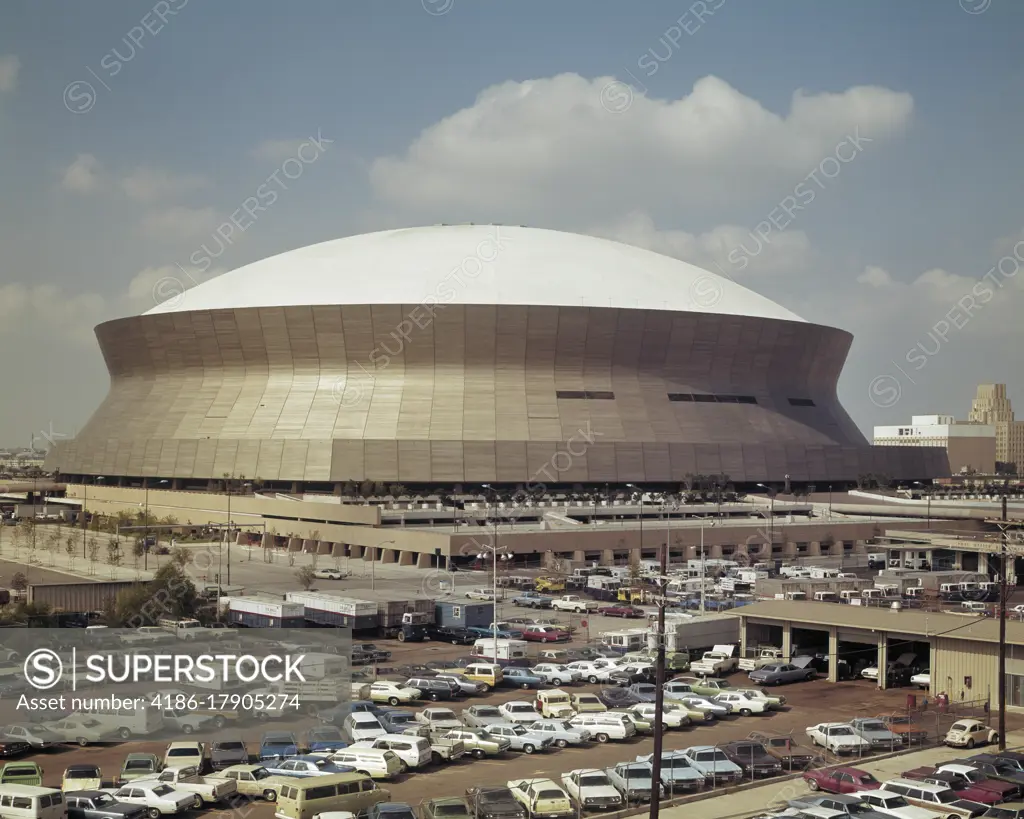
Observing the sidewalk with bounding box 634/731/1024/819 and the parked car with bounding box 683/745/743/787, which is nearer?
the sidewalk with bounding box 634/731/1024/819

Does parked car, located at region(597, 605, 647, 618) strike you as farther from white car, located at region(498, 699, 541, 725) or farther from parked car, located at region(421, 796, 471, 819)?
parked car, located at region(421, 796, 471, 819)

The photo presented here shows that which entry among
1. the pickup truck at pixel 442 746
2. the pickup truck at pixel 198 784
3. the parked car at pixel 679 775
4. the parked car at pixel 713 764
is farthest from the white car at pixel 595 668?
the pickup truck at pixel 198 784

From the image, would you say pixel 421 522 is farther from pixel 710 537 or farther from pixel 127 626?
pixel 127 626

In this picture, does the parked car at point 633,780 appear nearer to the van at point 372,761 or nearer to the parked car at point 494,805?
the parked car at point 494,805

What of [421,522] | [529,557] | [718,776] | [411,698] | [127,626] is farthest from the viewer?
[421,522]

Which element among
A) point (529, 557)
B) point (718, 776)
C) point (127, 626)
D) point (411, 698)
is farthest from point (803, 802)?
point (529, 557)

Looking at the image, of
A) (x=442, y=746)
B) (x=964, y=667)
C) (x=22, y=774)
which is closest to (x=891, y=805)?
(x=442, y=746)

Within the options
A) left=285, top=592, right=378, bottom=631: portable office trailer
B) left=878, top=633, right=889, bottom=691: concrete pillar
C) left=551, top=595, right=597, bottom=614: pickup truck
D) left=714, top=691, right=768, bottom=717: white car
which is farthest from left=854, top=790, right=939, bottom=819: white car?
left=551, top=595, right=597, bottom=614: pickup truck

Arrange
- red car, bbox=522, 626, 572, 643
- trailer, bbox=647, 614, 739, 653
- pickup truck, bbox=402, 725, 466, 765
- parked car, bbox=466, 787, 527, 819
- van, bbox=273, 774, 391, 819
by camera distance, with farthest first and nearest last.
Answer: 1. red car, bbox=522, 626, 572, 643
2. trailer, bbox=647, 614, 739, 653
3. pickup truck, bbox=402, 725, 466, 765
4. parked car, bbox=466, 787, 527, 819
5. van, bbox=273, 774, 391, 819
